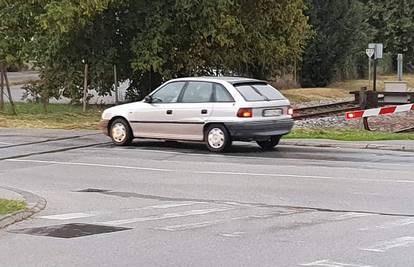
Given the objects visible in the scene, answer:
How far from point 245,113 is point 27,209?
24.2ft

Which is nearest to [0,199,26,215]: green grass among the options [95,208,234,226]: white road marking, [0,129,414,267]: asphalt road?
[0,129,414,267]: asphalt road

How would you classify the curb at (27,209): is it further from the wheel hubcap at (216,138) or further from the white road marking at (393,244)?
the wheel hubcap at (216,138)

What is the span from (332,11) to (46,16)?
25.0 m

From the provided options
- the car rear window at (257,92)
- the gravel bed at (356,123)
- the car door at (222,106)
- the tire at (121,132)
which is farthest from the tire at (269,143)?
the gravel bed at (356,123)

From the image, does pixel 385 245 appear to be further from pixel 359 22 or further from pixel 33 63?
pixel 359 22

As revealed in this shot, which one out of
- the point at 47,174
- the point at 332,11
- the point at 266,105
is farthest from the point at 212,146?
the point at 332,11

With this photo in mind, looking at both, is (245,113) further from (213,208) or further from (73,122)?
(73,122)

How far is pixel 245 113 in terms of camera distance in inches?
676

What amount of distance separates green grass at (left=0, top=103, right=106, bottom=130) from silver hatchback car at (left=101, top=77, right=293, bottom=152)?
585 centimetres

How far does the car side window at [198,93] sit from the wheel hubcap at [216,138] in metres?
0.72

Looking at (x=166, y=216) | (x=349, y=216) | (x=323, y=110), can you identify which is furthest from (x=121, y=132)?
(x=323, y=110)

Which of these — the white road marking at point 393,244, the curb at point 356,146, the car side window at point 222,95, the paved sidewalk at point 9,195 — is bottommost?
the white road marking at point 393,244

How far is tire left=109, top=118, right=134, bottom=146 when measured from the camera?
63.1ft

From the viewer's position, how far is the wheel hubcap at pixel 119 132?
19.3m
